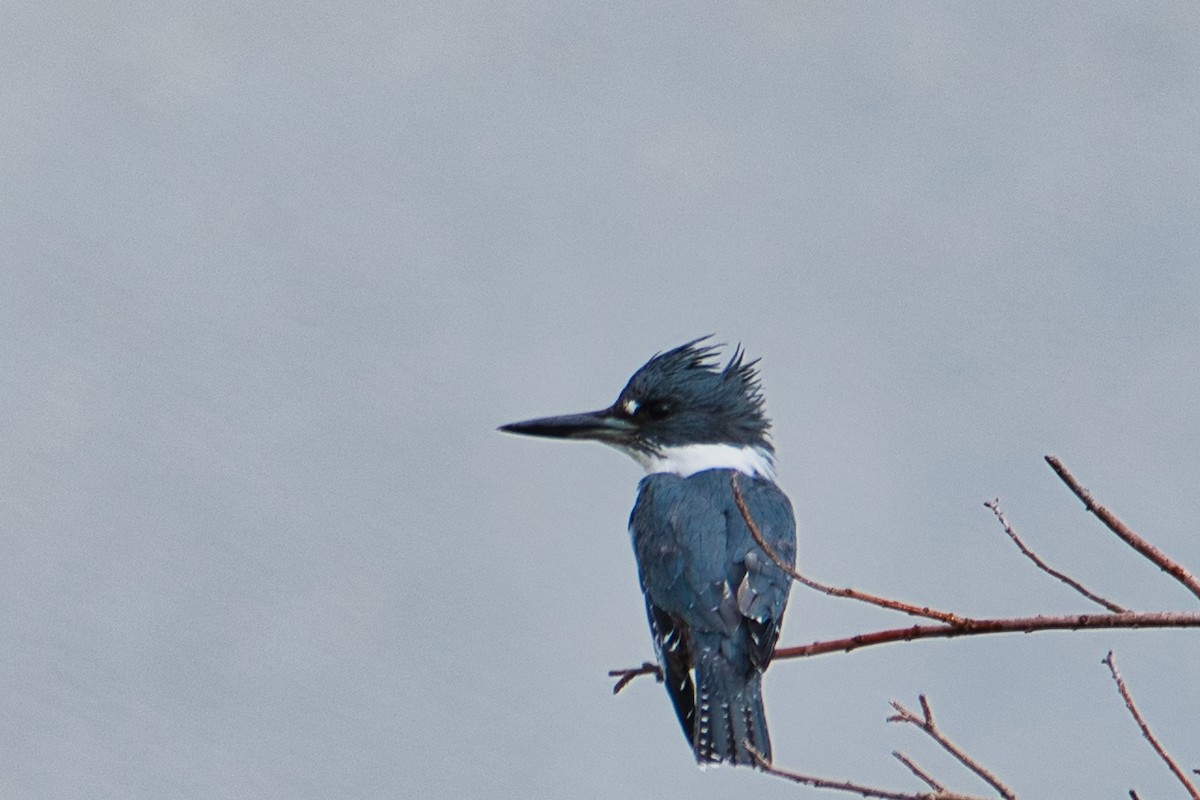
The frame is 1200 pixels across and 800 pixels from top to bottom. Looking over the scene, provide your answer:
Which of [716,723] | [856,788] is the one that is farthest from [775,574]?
[856,788]

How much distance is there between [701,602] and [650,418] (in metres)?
0.57

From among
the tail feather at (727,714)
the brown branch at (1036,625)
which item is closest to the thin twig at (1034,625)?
the brown branch at (1036,625)

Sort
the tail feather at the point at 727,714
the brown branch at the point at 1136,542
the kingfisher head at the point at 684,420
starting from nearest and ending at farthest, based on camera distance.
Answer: the brown branch at the point at 1136,542 → the tail feather at the point at 727,714 → the kingfisher head at the point at 684,420

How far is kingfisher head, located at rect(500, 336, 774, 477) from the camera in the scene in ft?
7.67

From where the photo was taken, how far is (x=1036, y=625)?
105 centimetres

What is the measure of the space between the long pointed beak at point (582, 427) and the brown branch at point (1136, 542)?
143 cm

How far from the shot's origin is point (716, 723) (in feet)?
5.78

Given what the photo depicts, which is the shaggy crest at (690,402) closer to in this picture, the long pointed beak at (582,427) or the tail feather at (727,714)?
the long pointed beak at (582,427)

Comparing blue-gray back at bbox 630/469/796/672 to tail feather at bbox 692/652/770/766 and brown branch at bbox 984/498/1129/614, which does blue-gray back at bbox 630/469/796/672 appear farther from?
brown branch at bbox 984/498/1129/614

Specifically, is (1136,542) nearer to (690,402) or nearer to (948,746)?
(948,746)

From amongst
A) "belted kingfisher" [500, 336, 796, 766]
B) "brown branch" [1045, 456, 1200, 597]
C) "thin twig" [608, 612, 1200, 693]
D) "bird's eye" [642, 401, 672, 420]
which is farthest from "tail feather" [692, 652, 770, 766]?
"brown branch" [1045, 456, 1200, 597]

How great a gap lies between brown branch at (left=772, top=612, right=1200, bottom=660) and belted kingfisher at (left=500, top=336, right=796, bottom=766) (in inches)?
23.5

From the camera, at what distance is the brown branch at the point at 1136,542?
96 centimetres

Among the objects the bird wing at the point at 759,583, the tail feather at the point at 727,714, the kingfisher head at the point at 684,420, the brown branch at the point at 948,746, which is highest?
the kingfisher head at the point at 684,420
